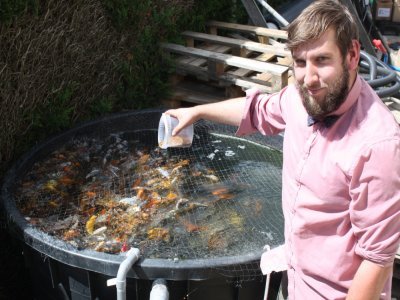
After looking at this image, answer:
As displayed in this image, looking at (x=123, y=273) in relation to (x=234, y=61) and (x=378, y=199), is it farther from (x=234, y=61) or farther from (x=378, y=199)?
(x=234, y=61)

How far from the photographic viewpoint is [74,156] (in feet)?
9.46

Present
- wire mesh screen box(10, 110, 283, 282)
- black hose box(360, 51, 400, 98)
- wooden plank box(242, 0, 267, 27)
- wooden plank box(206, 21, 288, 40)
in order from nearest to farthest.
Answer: wire mesh screen box(10, 110, 283, 282)
black hose box(360, 51, 400, 98)
wooden plank box(206, 21, 288, 40)
wooden plank box(242, 0, 267, 27)

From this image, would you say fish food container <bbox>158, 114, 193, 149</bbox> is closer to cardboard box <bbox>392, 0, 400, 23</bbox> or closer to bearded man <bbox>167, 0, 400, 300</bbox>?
bearded man <bbox>167, 0, 400, 300</bbox>

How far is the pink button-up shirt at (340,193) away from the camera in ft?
4.26

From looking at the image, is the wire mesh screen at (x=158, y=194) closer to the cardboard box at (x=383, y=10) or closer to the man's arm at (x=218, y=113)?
the man's arm at (x=218, y=113)

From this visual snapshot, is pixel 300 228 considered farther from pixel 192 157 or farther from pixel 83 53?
pixel 83 53

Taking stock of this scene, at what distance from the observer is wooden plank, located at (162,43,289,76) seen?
3.53 metres

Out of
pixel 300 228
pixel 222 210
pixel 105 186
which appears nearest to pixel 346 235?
pixel 300 228

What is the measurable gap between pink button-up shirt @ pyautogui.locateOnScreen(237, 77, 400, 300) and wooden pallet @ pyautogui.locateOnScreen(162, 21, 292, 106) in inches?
75.3

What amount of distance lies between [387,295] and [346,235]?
300 millimetres

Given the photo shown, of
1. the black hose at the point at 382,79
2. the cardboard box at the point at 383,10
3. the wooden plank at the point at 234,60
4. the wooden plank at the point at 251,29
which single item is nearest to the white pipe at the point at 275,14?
the wooden plank at the point at 251,29

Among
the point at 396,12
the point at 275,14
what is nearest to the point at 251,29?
the point at 275,14

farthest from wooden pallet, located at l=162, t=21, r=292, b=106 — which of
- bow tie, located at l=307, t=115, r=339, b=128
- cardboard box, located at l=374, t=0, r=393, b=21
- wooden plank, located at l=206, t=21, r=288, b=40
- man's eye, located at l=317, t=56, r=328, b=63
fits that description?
cardboard box, located at l=374, t=0, r=393, b=21

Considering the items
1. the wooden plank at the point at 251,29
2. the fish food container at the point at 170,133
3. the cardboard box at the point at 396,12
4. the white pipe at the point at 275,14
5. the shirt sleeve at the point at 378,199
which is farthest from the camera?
the cardboard box at the point at 396,12
